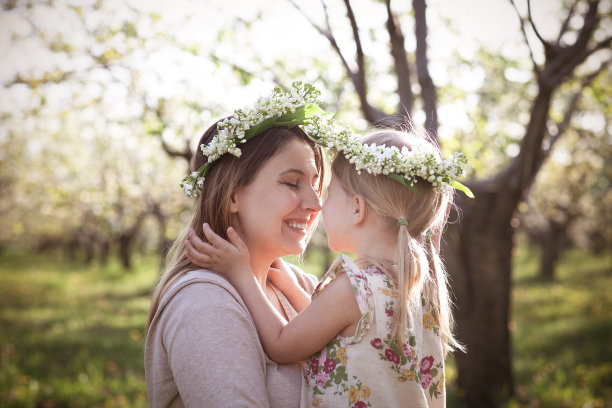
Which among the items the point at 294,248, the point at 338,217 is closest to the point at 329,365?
the point at 294,248

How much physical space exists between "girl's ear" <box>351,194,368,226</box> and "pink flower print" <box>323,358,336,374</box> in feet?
2.11

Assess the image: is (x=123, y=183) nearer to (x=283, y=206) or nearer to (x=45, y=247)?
(x=283, y=206)

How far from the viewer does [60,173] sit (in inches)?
935

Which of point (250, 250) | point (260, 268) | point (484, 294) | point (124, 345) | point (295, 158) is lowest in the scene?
point (124, 345)

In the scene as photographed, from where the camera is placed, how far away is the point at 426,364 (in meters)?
2.30

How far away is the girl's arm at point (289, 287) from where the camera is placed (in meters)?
2.73

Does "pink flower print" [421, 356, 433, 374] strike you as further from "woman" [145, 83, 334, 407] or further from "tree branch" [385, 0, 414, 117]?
"tree branch" [385, 0, 414, 117]

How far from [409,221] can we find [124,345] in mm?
8863

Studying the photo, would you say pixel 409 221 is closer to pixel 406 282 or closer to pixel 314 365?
pixel 406 282

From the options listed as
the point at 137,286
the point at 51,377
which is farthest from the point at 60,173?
the point at 51,377

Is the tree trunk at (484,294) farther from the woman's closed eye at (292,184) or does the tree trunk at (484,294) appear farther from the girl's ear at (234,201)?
the girl's ear at (234,201)

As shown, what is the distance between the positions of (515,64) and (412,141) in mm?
5345

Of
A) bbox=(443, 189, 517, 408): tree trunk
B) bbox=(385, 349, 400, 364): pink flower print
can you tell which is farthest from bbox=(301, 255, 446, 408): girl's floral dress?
bbox=(443, 189, 517, 408): tree trunk

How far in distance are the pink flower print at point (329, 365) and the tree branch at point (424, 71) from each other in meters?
1.94
